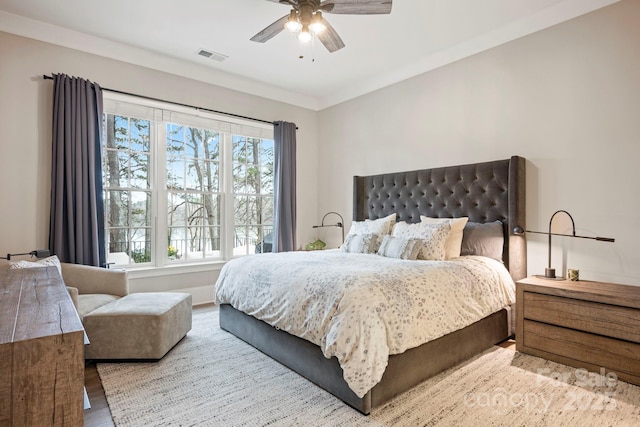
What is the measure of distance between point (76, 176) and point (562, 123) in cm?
462

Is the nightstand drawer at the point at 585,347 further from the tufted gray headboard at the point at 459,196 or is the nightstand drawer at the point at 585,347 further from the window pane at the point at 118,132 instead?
the window pane at the point at 118,132

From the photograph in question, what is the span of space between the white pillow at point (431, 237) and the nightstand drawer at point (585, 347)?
0.88 meters

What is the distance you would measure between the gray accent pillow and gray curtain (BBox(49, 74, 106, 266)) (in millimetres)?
3715

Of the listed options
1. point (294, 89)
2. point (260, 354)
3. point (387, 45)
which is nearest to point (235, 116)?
point (294, 89)

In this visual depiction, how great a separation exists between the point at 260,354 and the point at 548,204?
9.52 ft

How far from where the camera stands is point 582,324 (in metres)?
2.49

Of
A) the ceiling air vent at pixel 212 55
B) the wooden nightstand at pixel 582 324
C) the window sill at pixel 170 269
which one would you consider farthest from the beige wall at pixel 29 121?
the wooden nightstand at pixel 582 324

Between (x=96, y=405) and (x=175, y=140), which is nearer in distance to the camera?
(x=96, y=405)

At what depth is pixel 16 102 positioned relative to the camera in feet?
10.6

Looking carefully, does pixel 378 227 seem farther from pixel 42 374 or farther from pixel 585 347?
pixel 42 374

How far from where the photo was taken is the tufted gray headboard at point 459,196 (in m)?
3.25

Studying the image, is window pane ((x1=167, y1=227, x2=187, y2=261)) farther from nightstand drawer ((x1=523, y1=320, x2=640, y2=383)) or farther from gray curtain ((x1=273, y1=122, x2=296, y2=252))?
nightstand drawer ((x1=523, y1=320, x2=640, y2=383))

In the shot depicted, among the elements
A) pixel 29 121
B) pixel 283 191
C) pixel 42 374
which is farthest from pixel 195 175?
pixel 42 374

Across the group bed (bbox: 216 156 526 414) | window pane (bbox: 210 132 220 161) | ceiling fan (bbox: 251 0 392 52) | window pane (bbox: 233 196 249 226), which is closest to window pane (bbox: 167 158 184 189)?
window pane (bbox: 210 132 220 161)
